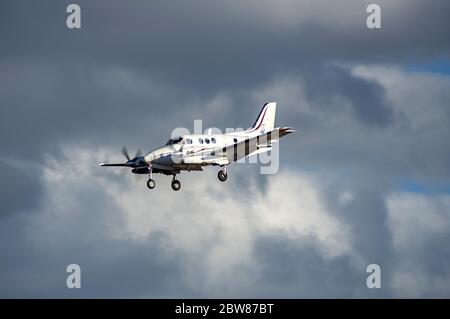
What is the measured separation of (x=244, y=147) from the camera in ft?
285

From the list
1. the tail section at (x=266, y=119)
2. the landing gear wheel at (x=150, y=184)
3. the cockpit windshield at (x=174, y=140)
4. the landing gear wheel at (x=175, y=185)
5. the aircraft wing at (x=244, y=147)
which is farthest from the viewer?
the tail section at (x=266, y=119)

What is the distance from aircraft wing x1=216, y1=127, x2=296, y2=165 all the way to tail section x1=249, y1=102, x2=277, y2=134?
4.78 m

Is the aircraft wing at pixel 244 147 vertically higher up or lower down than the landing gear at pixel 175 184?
higher up

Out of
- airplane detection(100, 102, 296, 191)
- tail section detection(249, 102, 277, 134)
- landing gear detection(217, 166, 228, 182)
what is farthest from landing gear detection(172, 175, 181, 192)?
tail section detection(249, 102, 277, 134)

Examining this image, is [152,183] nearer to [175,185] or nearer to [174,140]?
[175,185]

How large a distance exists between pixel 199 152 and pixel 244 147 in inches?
192

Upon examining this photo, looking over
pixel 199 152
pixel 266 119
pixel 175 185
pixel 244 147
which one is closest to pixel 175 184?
pixel 175 185

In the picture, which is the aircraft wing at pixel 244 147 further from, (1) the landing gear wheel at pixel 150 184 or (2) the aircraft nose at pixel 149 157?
(1) the landing gear wheel at pixel 150 184

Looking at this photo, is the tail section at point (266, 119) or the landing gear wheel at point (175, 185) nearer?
the landing gear wheel at point (175, 185)

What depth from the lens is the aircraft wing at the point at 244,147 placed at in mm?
85562

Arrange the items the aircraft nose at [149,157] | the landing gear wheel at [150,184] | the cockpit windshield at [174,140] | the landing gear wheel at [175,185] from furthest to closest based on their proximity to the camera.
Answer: the landing gear wheel at [175,185], the cockpit windshield at [174,140], the aircraft nose at [149,157], the landing gear wheel at [150,184]

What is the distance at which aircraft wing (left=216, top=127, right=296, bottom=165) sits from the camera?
85.6m

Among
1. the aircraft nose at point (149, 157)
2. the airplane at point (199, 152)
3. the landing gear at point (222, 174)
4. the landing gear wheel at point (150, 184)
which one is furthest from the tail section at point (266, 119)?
the landing gear wheel at point (150, 184)
